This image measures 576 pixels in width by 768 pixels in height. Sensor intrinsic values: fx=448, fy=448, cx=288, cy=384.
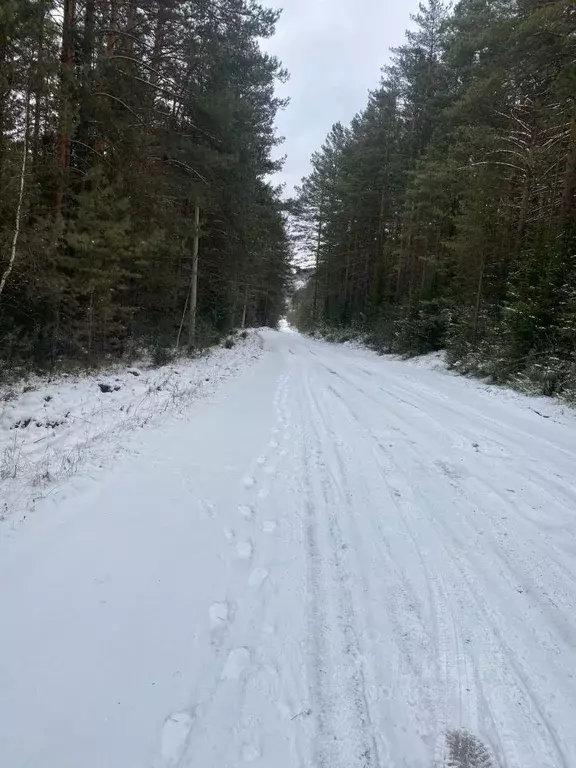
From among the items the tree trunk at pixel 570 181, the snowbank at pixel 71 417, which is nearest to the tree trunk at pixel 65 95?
the snowbank at pixel 71 417

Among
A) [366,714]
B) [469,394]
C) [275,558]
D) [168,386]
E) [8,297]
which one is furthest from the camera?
[469,394]

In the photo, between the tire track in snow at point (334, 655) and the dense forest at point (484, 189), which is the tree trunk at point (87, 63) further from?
the dense forest at point (484, 189)

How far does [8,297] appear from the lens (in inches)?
360

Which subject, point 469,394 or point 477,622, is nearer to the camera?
point 477,622

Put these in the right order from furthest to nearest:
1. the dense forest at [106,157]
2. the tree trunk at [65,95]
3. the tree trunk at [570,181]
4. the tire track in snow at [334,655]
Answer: the tree trunk at [570,181] → the tree trunk at [65,95] → the dense forest at [106,157] → the tire track in snow at [334,655]

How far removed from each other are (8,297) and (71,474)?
6.21 meters

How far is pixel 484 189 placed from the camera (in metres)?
15.1

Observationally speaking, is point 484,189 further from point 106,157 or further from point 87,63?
point 87,63

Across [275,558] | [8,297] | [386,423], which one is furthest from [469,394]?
[8,297]

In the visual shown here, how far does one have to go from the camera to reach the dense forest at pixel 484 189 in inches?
438

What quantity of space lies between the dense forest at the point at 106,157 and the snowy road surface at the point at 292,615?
540 cm

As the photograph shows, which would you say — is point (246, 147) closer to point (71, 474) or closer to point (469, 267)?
point (469, 267)

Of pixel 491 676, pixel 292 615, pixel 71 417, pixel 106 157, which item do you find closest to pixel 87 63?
pixel 106 157

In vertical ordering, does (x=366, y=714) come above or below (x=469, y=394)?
below
